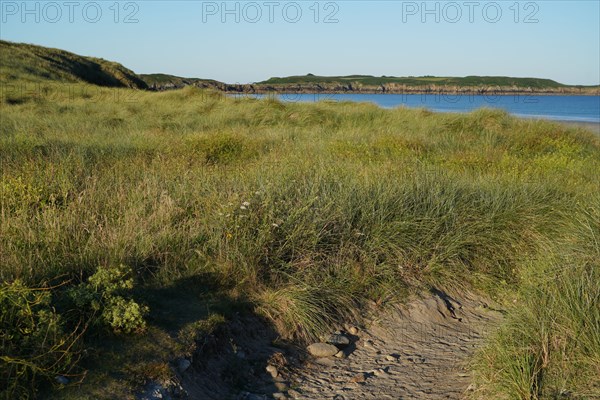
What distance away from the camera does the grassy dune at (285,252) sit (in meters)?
4.02

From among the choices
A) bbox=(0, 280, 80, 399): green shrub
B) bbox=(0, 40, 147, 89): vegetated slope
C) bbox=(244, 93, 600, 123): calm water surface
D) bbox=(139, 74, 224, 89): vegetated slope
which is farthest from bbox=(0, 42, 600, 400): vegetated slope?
bbox=(139, 74, 224, 89): vegetated slope

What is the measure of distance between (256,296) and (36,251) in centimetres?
173

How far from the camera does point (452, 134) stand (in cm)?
1449

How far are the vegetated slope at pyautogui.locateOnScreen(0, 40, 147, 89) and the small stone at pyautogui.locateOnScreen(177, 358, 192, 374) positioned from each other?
25.6 metres

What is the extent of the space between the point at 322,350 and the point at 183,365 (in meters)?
1.28

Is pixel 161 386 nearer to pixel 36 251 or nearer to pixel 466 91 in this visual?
pixel 36 251

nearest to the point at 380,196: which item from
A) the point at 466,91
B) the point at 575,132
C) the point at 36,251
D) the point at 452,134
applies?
the point at 36,251

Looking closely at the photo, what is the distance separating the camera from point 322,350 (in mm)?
4996

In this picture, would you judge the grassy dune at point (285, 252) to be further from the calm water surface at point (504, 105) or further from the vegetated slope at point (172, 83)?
the vegetated slope at point (172, 83)

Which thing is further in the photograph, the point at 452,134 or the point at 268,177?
the point at 452,134

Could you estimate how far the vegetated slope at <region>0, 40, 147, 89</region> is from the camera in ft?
100

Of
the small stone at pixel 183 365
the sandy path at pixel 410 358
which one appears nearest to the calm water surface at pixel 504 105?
the sandy path at pixel 410 358

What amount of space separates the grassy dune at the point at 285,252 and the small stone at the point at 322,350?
0.12m

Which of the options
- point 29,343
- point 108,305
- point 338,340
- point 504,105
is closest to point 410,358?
point 338,340
